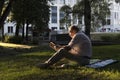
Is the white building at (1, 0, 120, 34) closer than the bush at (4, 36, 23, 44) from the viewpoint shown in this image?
No

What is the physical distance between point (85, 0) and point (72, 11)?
266cm

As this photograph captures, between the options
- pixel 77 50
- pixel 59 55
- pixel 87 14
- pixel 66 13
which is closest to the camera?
pixel 59 55

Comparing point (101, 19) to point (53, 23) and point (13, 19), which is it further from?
point (53, 23)

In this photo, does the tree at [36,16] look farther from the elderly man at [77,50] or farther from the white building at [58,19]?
the white building at [58,19]

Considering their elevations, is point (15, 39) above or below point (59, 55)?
below

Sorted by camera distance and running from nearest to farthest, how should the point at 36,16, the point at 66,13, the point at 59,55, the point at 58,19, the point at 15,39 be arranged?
1. the point at 59,55
2. the point at 66,13
3. the point at 36,16
4. the point at 15,39
5. the point at 58,19

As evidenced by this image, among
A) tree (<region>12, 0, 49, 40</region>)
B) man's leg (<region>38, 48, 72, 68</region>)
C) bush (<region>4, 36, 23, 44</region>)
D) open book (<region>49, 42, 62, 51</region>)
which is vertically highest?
tree (<region>12, 0, 49, 40</region>)

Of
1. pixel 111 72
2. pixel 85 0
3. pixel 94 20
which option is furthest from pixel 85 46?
pixel 94 20

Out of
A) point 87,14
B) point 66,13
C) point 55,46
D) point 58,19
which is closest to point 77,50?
point 55,46

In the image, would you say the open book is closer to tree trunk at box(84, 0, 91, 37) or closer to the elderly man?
the elderly man

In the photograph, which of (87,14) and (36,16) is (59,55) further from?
(36,16)

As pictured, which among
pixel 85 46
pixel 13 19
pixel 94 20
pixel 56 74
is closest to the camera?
pixel 56 74

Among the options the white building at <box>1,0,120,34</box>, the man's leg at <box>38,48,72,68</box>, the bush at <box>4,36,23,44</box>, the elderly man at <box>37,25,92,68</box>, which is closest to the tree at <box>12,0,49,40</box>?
the bush at <box>4,36,23,44</box>

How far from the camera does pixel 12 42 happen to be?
174 feet
